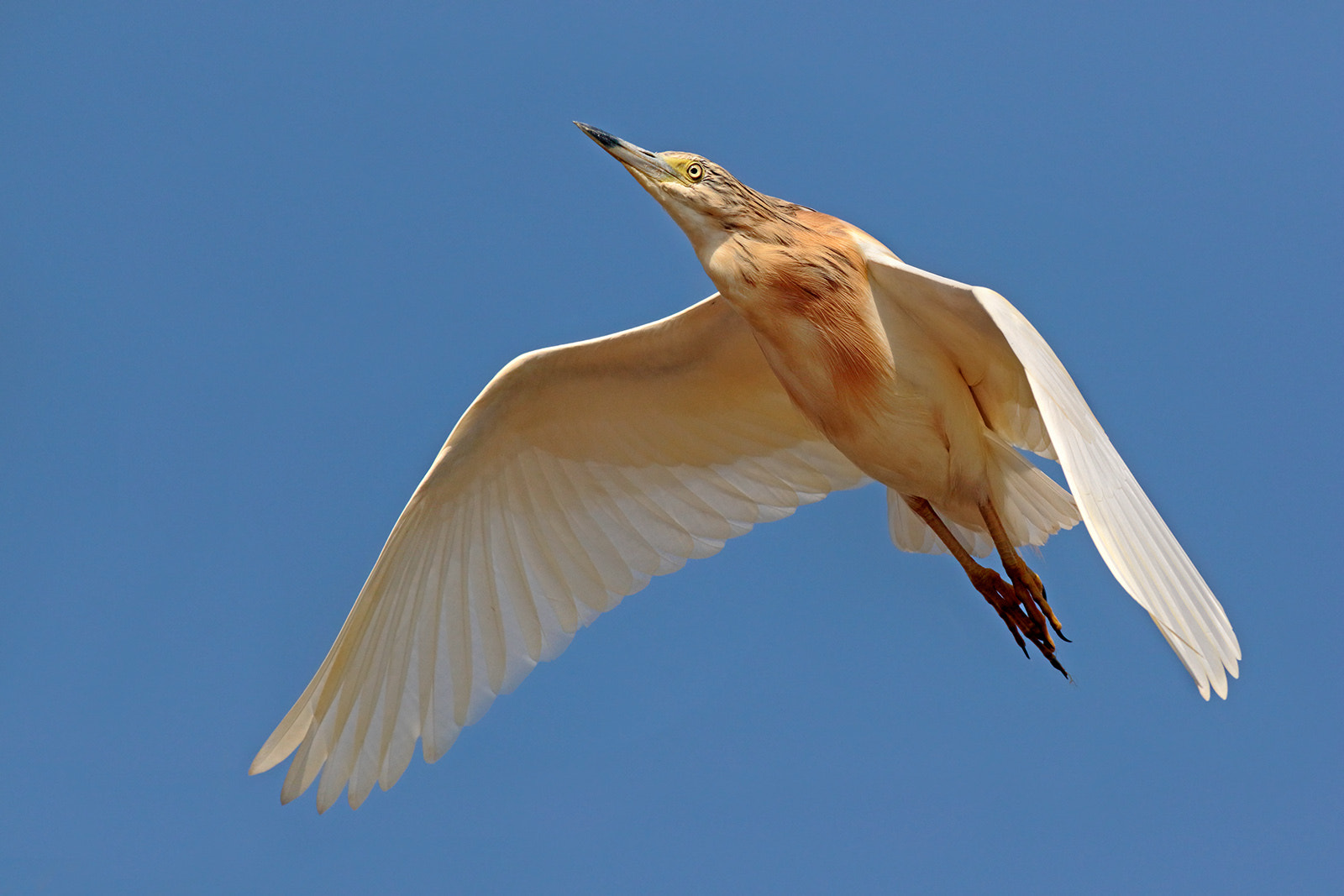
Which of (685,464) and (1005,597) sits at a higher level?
(685,464)

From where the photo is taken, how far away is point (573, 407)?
27.6ft

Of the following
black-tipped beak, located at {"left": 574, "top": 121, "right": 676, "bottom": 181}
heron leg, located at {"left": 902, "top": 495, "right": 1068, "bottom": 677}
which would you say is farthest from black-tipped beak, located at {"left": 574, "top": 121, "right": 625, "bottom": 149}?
heron leg, located at {"left": 902, "top": 495, "right": 1068, "bottom": 677}

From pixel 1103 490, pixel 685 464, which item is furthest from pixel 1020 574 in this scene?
pixel 685 464

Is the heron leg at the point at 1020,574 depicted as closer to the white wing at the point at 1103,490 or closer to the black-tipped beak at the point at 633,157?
the white wing at the point at 1103,490

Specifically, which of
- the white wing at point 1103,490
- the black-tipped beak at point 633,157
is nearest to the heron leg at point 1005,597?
the white wing at point 1103,490

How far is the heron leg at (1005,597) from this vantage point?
7246 mm

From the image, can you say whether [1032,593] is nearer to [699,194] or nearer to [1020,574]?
[1020,574]

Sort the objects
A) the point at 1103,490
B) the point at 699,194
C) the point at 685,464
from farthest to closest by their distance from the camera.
→ the point at 685,464 < the point at 699,194 < the point at 1103,490

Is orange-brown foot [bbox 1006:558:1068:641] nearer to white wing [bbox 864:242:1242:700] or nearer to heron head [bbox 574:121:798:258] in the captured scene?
white wing [bbox 864:242:1242:700]

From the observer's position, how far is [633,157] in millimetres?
6973

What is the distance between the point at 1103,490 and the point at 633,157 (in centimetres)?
267

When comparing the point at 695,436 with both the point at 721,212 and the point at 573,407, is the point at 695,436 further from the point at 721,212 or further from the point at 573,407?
the point at 721,212

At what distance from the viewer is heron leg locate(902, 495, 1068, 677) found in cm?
725

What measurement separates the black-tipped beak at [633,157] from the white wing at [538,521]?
1333 mm
